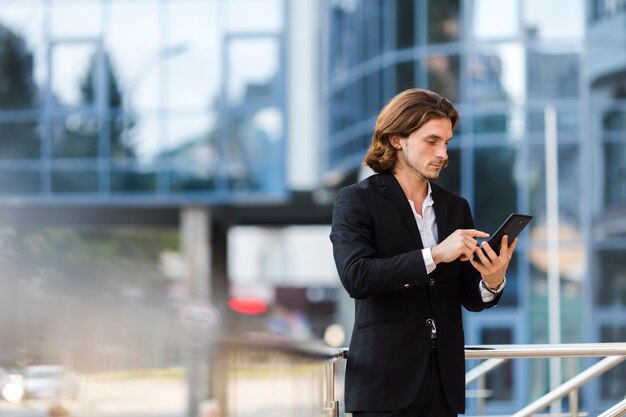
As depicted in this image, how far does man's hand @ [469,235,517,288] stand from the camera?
3.72m

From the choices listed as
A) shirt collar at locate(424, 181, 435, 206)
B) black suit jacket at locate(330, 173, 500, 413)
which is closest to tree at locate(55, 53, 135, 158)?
shirt collar at locate(424, 181, 435, 206)

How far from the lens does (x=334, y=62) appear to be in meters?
27.2

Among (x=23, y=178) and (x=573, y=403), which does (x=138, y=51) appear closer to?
(x=23, y=178)

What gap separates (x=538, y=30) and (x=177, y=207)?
12.7 meters

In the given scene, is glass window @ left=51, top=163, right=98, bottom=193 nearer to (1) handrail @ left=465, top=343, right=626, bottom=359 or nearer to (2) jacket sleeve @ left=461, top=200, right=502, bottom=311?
(1) handrail @ left=465, top=343, right=626, bottom=359

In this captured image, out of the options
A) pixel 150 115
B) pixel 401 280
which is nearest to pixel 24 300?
pixel 401 280

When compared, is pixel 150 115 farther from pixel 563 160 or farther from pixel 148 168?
pixel 563 160

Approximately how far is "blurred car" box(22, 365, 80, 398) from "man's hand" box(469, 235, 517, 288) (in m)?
6.94

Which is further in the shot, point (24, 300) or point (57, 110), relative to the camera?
point (57, 110)

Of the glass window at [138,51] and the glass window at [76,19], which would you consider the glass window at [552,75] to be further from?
the glass window at [76,19]

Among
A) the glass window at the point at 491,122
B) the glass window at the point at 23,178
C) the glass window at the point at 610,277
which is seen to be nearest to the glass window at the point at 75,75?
the glass window at the point at 23,178

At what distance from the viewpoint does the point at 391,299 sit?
376 cm

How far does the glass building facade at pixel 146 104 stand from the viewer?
96.6ft

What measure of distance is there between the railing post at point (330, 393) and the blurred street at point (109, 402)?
17.6 ft
